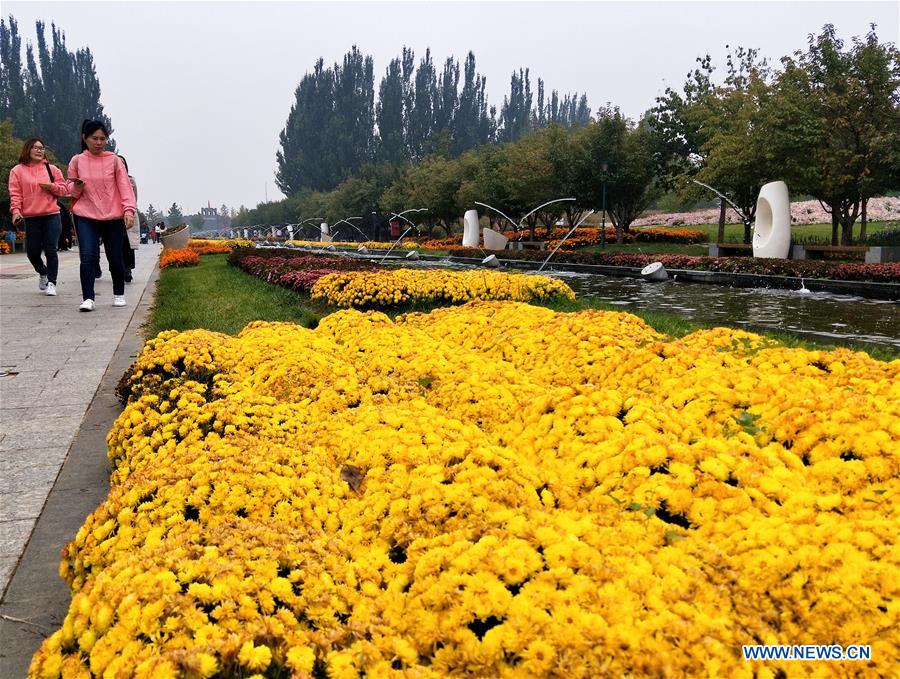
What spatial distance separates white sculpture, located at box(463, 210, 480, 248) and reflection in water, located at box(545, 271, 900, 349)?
21048 mm

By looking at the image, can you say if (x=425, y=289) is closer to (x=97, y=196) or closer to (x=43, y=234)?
(x=97, y=196)

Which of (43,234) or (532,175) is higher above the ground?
(532,175)

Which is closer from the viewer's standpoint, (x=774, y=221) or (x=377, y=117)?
(x=774, y=221)

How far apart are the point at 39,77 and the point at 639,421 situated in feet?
297

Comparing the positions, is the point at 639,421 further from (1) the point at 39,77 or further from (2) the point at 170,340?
(1) the point at 39,77

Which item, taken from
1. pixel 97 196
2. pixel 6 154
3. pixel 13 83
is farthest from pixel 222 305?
pixel 13 83

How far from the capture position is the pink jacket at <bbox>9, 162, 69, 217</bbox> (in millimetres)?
8309

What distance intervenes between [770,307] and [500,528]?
9768 mm

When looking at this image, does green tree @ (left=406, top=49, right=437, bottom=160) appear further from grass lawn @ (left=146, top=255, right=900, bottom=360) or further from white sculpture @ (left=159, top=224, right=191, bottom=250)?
grass lawn @ (left=146, top=255, right=900, bottom=360)

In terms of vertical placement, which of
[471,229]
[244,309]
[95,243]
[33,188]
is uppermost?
[471,229]

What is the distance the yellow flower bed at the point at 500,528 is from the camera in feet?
4.96

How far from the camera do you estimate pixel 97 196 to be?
729 centimetres

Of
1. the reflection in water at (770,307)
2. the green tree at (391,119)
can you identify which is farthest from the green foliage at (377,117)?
the reflection in water at (770,307)

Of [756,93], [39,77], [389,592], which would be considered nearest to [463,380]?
[389,592]
